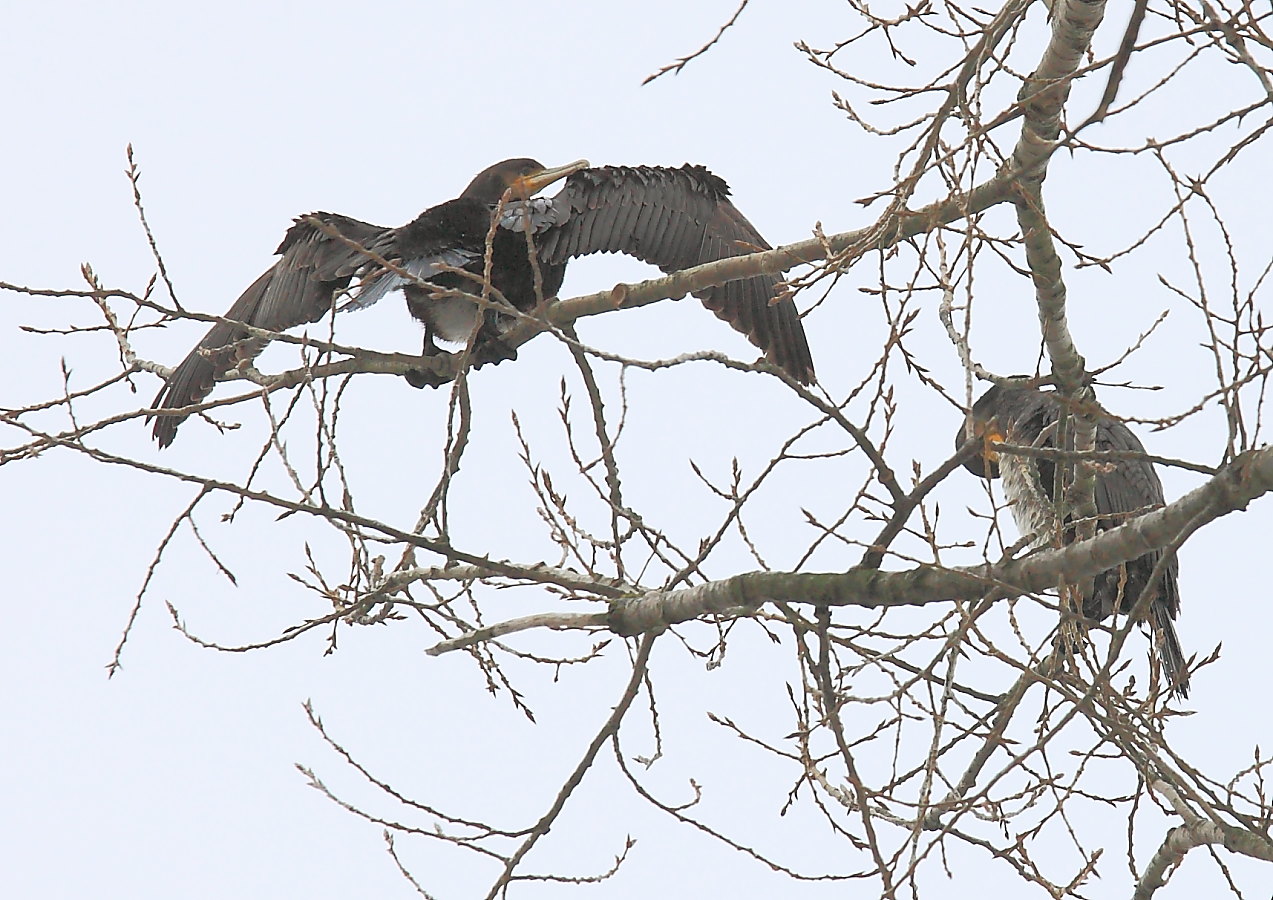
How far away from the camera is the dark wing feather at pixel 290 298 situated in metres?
4.36

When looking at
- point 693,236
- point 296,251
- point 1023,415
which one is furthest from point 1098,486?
point 296,251

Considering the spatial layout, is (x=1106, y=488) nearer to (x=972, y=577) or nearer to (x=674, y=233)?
(x=674, y=233)

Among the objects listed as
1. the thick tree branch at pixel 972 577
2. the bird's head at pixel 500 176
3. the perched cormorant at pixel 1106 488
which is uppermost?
the bird's head at pixel 500 176

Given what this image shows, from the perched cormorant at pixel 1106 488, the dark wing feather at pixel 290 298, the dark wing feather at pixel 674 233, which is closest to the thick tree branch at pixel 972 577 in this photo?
the dark wing feather at pixel 674 233

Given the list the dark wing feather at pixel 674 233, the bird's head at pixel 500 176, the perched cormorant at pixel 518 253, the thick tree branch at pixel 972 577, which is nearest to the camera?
the thick tree branch at pixel 972 577

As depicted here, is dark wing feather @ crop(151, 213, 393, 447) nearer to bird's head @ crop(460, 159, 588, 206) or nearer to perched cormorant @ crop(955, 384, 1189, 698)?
bird's head @ crop(460, 159, 588, 206)

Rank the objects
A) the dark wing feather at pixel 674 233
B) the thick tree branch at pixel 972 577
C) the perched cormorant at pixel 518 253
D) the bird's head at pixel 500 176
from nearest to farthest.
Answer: the thick tree branch at pixel 972 577 → the perched cormorant at pixel 518 253 → the dark wing feather at pixel 674 233 → the bird's head at pixel 500 176

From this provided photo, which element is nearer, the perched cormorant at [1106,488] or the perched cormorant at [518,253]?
the perched cormorant at [518,253]

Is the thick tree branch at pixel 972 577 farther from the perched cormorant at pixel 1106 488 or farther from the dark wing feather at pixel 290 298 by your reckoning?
the perched cormorant at pixel 1106 488

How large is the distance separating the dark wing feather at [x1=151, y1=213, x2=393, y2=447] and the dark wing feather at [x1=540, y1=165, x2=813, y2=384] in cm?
63

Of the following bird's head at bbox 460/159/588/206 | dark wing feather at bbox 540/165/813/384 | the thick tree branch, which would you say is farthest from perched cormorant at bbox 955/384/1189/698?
the thick tree branch

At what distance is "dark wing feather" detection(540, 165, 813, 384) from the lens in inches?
176

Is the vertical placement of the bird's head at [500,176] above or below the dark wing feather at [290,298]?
above

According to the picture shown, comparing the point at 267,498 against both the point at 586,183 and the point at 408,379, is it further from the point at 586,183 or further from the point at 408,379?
the point at 586,183
